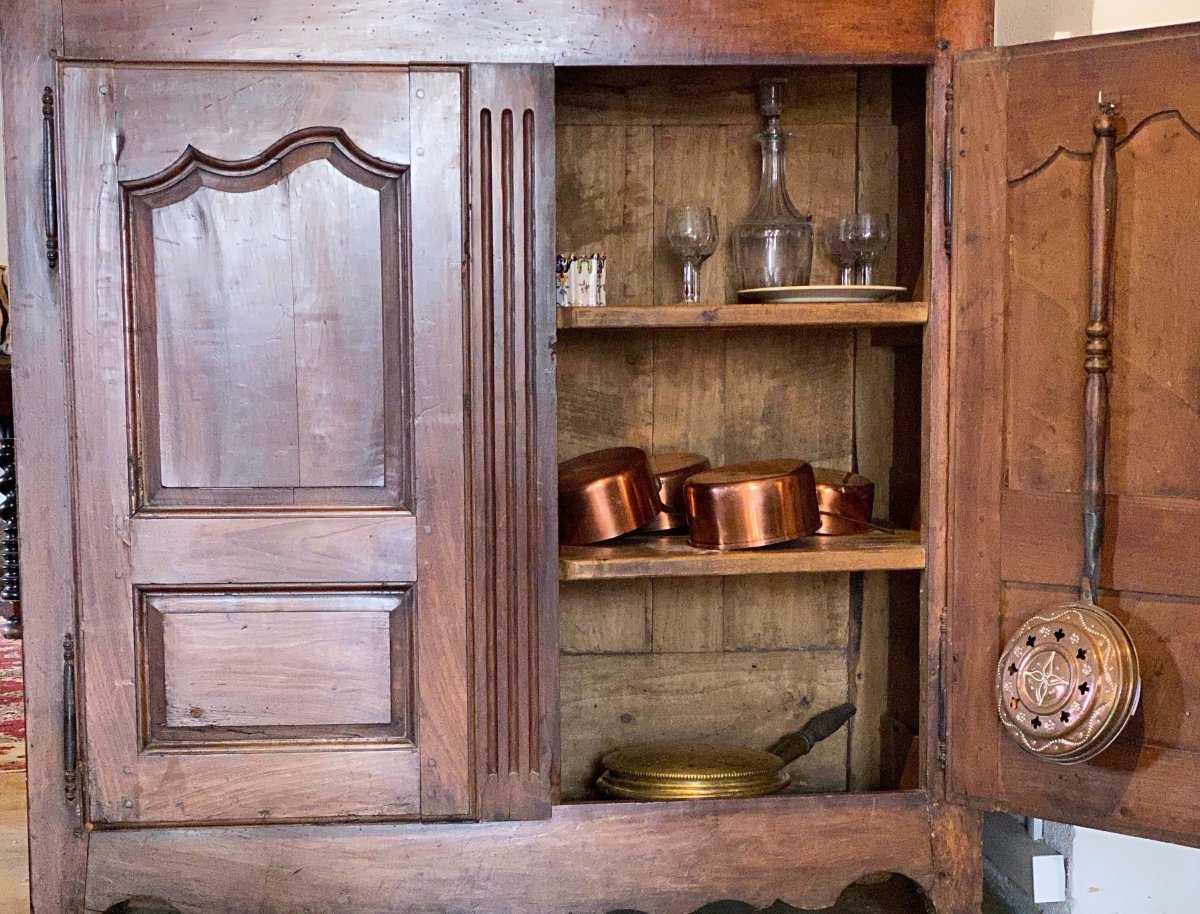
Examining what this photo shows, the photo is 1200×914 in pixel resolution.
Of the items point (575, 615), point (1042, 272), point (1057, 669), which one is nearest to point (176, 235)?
point (575, 615)

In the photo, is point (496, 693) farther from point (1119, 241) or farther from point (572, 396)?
point (1119, 241)

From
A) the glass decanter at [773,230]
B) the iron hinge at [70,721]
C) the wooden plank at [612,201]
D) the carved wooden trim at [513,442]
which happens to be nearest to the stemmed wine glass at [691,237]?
the glass decanter at [773,230]

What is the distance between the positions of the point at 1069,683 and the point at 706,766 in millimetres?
716

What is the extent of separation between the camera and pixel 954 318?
1990 mm

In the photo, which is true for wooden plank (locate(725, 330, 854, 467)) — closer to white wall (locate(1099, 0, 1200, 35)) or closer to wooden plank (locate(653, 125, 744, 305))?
wooden plank (locate(653, 125, 744, 305))

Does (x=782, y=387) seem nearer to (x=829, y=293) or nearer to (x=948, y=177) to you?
(x=829, y=293)

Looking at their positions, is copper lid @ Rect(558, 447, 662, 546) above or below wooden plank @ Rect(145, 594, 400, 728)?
above

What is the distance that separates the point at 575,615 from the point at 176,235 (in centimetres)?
112

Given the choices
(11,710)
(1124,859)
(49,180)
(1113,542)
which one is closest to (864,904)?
(1124,859)

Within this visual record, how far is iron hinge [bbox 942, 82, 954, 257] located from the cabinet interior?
39cm

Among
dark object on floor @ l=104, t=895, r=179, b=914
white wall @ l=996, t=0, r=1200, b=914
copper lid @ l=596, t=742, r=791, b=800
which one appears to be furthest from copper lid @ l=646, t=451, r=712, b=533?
dark object on floor @ l=104, t=895, r=179, b=914

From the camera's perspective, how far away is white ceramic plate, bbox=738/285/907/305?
6.91ft

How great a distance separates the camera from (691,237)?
2270 millimetres

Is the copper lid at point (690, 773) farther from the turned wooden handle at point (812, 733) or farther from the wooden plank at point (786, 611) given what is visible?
the wooden plank at point (786, 611)
